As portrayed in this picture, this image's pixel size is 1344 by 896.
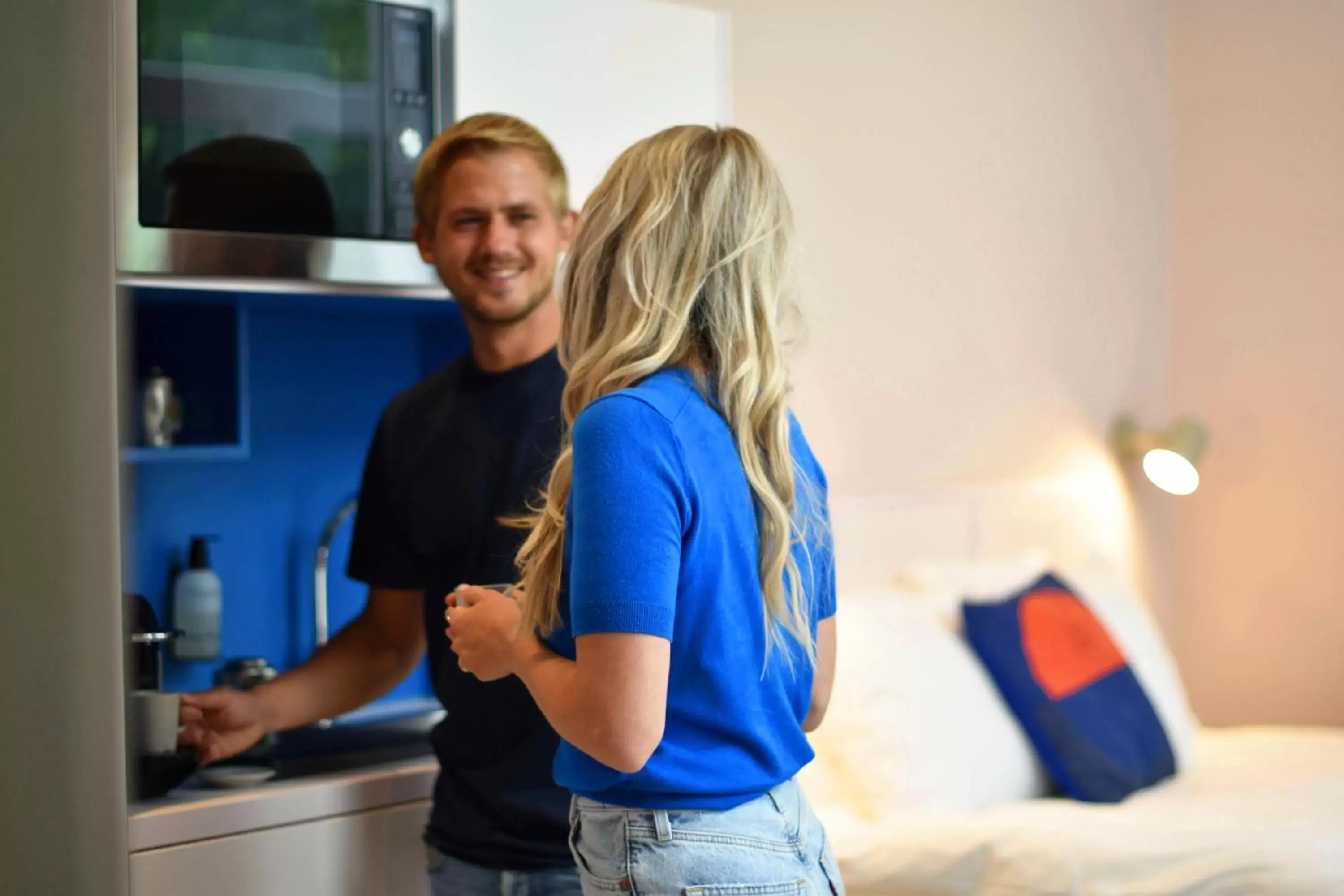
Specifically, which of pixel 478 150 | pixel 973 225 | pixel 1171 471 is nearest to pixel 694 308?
pixel 478 150

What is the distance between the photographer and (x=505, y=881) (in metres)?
1.56

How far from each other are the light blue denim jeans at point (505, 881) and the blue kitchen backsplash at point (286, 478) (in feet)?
2.23

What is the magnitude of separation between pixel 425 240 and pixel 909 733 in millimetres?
1196

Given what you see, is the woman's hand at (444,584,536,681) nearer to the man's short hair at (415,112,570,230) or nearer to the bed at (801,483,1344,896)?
the man's short hair at (415,112,570,230)

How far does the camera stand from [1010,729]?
2457mm

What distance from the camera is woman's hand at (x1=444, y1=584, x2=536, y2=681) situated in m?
1.27

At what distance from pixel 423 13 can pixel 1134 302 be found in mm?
2472

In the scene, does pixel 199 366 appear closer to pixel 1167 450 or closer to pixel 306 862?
pixel 306 862

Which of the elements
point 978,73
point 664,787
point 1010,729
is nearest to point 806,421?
point 1010,729

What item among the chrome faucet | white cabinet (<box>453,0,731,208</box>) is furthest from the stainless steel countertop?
white cabinet (<box>453,0,731,208</box>)

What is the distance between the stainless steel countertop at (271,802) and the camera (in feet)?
5.15

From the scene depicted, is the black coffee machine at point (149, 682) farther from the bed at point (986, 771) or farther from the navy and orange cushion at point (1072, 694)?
the navy and orange cushion at point (1072, 694)

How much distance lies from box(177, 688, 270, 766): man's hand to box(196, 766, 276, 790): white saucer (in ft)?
0.07

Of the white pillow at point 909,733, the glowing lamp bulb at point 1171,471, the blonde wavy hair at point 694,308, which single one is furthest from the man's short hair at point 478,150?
the glowing lamp bulb at point 1171,471
